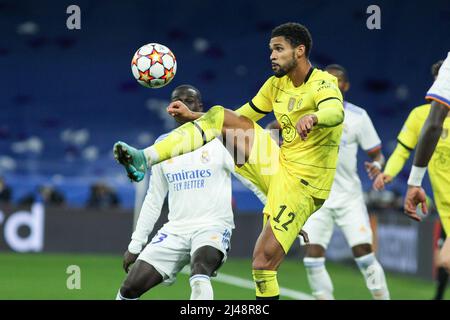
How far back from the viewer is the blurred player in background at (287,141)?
19.7 feet

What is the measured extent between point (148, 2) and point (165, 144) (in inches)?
644

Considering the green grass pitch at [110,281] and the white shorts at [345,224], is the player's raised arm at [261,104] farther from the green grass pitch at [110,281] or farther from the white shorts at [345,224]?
the green grass pitch at [110,281]

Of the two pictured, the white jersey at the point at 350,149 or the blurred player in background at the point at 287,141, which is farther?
the white jersey at the point at 350,149

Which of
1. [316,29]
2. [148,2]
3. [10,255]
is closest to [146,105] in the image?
[148,2]

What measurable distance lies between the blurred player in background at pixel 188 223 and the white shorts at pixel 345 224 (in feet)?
6.97

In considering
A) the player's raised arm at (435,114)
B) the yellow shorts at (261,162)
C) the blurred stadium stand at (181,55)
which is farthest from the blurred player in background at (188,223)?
the blurred stadium stand at (181,55)

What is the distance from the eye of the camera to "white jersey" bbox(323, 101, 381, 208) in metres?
8.79

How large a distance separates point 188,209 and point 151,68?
107 centimetres

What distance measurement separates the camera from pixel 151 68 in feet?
21.8

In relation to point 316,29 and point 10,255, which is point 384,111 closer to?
point 316,29

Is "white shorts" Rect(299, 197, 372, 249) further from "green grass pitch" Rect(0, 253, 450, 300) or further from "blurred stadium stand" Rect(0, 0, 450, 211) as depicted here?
"blurred stadium stand" Rect(0, 0, 450, 211)

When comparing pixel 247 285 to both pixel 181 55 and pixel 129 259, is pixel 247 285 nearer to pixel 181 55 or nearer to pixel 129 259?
pixel 129 259

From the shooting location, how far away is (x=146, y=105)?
68.0ft

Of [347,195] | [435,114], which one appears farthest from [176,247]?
[347,195]
